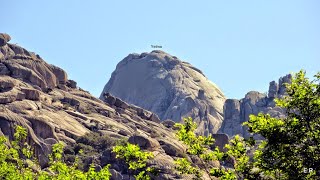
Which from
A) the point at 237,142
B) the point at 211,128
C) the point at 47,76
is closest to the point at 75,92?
the point at 47,76

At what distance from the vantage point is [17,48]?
125 m

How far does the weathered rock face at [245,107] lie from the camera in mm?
171750

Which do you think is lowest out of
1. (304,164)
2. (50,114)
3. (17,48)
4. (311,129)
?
(304,164)

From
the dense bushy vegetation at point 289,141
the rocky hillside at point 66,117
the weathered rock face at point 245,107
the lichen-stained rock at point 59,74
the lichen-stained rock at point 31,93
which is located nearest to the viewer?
the dense bushy vegetation at point 289,141

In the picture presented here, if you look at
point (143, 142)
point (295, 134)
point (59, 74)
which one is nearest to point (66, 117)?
point (143, 142)

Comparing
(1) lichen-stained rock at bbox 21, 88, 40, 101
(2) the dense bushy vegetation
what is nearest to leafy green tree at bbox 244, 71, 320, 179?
(2) the dense bushy vegetation

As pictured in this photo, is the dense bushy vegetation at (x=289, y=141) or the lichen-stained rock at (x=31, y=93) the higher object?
the lichen-stained rock at (x=31, y=93)

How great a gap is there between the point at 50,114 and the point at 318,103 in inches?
3304

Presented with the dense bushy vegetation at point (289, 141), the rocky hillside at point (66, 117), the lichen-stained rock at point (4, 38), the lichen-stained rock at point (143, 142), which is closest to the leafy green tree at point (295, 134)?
the dense bushy vegetation at point (289, 141)

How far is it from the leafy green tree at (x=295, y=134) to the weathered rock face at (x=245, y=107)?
151945 mm

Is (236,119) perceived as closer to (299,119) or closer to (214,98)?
(214,98)

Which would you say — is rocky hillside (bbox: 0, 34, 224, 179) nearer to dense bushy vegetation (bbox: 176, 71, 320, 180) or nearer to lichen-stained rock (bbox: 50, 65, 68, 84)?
lichen-stained rock (bbox: 50, 65, 68, 84)

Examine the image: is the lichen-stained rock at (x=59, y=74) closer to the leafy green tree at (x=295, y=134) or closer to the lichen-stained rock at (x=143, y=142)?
the lichen-stained rock at (x=143, y=142)

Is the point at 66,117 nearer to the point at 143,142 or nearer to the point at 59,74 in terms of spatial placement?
the point at 143,142
